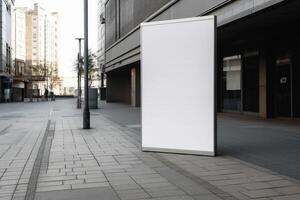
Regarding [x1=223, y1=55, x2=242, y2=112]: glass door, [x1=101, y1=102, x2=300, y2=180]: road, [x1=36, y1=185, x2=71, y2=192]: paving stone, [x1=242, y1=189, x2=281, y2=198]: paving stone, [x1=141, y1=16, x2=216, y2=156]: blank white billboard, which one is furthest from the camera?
[x1=223, y1=55, x2=242, y2=112]: glass door

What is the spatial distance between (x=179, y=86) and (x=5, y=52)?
202ft

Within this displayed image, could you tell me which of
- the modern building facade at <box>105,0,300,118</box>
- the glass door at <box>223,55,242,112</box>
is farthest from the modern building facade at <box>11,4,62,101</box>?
the modern building facade at <box>105,0,300,118</box>

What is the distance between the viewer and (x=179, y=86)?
9.88 meters

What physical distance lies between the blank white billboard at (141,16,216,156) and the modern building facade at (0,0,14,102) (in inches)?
2145

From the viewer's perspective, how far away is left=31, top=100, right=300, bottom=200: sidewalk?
6273 mm

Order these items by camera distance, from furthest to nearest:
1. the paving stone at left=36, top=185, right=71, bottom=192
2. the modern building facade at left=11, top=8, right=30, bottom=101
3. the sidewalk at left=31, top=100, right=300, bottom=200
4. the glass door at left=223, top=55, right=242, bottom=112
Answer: the modern building facade at left=11, top=8, right=30, bottom=101
the glass door at left=223, top=55, right=242, bottom=112
the paving stone at left=36, top=185, right=71, bottom=192
the sidewalk at left=31, top=100, right=300, bottom=200

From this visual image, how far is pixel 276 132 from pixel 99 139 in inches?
214

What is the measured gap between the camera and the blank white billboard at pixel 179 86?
9.52m

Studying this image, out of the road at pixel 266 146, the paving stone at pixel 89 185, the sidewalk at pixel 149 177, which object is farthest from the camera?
the road at pixel 266 146

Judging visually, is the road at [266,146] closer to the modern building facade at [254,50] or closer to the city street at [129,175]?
the city street at [129,175]

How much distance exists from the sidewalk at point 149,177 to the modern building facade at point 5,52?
54863 mm

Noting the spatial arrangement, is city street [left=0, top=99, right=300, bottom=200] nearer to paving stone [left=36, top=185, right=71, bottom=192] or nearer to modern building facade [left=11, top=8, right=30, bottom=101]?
paving stone [left=36, top=185, right=71, bottom=192]

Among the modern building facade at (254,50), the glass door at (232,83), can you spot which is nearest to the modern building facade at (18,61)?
the modern building facade at (254,50)

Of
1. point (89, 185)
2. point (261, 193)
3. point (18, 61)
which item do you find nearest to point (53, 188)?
point (89, 185)
